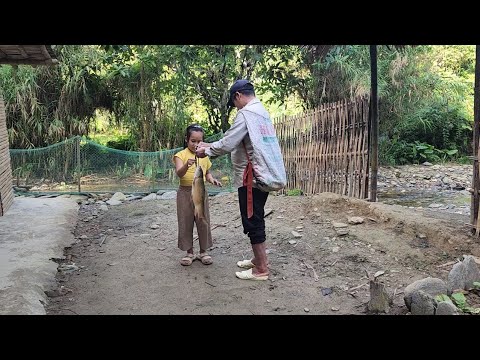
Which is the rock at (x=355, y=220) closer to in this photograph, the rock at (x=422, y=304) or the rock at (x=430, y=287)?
the rock at (x=430, y=287)

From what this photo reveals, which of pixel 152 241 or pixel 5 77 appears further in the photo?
pixel 5 77

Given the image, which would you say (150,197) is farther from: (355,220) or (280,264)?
(280,264)

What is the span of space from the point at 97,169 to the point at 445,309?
26.6 feet

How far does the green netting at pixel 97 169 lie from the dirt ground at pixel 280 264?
335cm

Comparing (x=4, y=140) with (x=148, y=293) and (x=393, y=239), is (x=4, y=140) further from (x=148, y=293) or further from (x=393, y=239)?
(x=393, y=239)

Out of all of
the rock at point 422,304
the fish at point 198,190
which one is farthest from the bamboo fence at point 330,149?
the rock at point 422,304

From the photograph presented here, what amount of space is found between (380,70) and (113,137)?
24.8 ft

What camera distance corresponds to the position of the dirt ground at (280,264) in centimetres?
360

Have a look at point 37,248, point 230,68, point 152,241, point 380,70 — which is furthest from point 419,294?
point 380,70

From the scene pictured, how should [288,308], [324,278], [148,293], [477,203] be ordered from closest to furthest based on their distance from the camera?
[288,308], [148,293], [324,278], [477,203]

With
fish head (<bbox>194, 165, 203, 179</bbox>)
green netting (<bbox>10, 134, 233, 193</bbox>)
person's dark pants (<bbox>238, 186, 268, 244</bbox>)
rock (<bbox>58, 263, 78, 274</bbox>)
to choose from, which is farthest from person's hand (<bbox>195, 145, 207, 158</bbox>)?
green netting (<bbox>10, 134, 233, 193</bbox>)

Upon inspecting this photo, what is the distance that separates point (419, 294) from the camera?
308 centimetres

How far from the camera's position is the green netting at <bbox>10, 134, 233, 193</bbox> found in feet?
31.7

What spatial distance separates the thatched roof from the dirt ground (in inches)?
90.0
